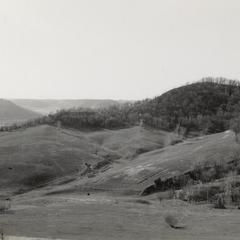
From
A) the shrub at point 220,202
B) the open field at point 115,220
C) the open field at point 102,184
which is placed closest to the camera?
the open field at point 115,220

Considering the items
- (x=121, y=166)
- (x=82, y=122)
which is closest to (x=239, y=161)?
(x=121, y=166)

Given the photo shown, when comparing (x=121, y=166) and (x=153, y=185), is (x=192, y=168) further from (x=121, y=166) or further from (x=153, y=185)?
(x=121, y=166)

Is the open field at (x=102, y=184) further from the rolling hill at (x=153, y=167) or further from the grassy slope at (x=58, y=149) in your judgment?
the rolling hill at (x=153, y=167)

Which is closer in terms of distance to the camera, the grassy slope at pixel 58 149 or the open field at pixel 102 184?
the open field at pixel 102 184

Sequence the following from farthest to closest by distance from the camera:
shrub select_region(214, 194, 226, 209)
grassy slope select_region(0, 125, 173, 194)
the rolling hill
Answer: grassy slope select_region(0, 125, 173, 194) < the rolling hill < shrub select_region(214, 194, 226, 209)

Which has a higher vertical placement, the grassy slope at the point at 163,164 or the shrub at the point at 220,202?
the grassy slope at the point at 163,164

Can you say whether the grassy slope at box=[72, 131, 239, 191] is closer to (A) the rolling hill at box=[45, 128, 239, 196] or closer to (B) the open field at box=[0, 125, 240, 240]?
(A) the rolling hill at box=[45, 128, 239, 196]

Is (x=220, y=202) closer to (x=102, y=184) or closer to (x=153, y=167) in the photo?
(x=102, y=184)

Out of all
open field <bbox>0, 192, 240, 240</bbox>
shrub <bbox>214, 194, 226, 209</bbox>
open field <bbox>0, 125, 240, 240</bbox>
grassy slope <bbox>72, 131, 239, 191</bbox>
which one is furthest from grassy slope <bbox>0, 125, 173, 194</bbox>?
shrub <bbox>214, 194, 226, 209</bbox>

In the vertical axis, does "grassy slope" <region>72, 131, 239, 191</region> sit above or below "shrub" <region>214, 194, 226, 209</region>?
above

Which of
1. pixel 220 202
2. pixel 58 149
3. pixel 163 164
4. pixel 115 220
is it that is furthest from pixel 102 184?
pixel 115 220

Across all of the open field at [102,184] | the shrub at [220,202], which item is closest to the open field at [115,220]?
the open field at [102,184]

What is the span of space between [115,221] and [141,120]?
13458cm

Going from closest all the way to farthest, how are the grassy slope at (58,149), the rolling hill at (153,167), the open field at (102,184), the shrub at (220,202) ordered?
1. the open field at (102,184)
2. the shrub at (220,202)
3. the rolling hill at (153,167)
4. the grassy slope at (58,149)
